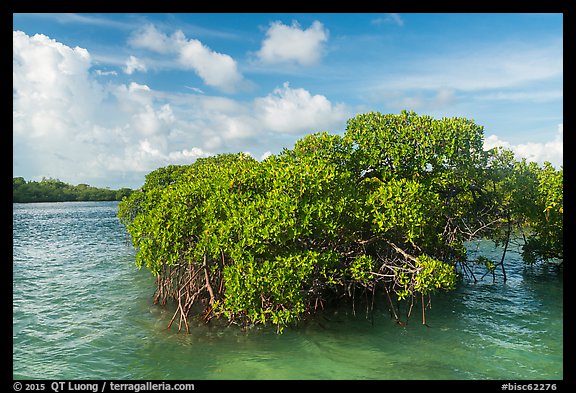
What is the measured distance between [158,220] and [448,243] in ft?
38.8

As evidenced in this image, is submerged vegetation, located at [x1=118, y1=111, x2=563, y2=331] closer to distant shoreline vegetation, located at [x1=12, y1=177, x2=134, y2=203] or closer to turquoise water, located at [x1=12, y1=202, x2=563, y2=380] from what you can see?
turquoise water, located at [x1=12, y1=202, x2=563, y2=380]

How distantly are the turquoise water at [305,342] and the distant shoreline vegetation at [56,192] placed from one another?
9094 centimetres

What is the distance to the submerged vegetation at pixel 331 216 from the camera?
1263cm

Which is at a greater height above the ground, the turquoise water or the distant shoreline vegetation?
the distant shoreline vegetation

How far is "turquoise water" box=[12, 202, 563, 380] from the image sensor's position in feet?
37.5

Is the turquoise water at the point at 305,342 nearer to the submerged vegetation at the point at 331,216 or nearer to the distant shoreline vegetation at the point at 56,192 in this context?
the submerged vegetation at the point at 331,216

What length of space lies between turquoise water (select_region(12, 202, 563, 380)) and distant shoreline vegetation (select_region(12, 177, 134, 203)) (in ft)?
298

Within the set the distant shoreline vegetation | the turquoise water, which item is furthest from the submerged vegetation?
the distant shoreline vegetation

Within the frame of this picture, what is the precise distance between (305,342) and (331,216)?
4107mm

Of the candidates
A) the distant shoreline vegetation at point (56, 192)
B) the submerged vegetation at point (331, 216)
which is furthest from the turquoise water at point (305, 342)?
the distant shoreline vegetation at point (56, 192)

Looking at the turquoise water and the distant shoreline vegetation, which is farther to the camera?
the distant shoreline vegetation

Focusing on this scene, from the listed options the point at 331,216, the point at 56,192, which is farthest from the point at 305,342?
the point at 56,192

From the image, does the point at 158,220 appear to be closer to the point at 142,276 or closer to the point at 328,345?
the point at 328,345

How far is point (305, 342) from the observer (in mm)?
13180
